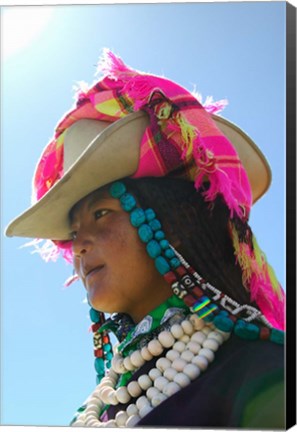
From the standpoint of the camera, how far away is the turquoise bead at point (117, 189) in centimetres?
390

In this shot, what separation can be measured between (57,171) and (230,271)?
0.78 meters

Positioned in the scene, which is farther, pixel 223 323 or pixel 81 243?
pixel 81 243

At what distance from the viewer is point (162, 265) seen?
3785 millimetres

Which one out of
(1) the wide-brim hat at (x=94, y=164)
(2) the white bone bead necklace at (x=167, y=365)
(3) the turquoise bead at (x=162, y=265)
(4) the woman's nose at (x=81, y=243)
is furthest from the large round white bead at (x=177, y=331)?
(1) the wide-brim hat at (x=94, y=164)

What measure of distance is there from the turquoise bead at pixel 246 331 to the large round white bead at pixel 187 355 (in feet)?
0.58

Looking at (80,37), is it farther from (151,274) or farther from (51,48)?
(151,274)

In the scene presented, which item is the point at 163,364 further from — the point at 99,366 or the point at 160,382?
the point at 99,366

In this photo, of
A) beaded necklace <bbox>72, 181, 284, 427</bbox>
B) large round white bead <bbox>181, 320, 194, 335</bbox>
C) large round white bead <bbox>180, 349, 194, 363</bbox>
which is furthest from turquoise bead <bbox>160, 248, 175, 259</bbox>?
large round white bead <bbox>180, 349, 194, 363</bbox>

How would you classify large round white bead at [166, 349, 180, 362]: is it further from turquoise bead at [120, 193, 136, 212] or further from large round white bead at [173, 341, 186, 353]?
turquoise bead at [120, 193, 136, 212]

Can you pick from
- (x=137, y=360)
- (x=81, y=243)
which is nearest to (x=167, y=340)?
(x=137, y=360)

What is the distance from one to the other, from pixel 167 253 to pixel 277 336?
0.48 metres

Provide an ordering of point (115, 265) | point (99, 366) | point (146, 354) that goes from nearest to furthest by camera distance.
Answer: point (146, 354) < point (115, 265) < point (99, 366)

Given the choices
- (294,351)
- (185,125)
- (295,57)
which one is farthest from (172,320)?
(295,57)

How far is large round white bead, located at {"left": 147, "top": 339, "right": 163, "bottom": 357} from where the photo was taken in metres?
3.72
